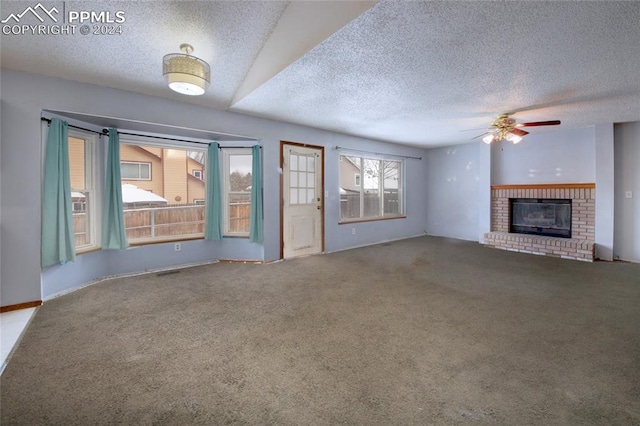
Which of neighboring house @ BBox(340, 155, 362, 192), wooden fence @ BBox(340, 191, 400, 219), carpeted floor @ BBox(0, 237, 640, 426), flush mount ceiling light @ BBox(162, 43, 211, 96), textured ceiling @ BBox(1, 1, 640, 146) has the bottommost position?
carpeted floor @ BBox(0, 237, 640, 426)

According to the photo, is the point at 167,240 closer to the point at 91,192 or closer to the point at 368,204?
the point at 91,192

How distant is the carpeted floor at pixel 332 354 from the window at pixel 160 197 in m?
1.07

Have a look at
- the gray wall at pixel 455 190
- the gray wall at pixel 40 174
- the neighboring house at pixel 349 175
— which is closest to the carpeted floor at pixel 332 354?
the gray wall at pixel 40 174

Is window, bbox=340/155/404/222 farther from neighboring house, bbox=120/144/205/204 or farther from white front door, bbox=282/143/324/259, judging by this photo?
neighboring house, bbox=120/144/205/204

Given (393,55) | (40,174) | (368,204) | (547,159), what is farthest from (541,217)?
(40,174)

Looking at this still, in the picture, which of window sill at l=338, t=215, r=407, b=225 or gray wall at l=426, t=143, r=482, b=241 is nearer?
window sill at l=338, t=215, r=407, b=225

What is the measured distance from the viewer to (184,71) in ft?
8.45

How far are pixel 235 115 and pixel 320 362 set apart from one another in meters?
3.77

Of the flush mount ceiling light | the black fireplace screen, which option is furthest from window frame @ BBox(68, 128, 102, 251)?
the black fireplace screen

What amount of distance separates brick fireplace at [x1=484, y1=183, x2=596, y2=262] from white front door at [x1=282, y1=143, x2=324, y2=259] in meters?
3.76

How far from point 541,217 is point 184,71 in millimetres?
6681

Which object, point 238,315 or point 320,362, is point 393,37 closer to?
point 320,362

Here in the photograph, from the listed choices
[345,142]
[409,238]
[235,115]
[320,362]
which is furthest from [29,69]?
[409,238]

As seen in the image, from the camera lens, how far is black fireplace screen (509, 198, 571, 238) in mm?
5418
